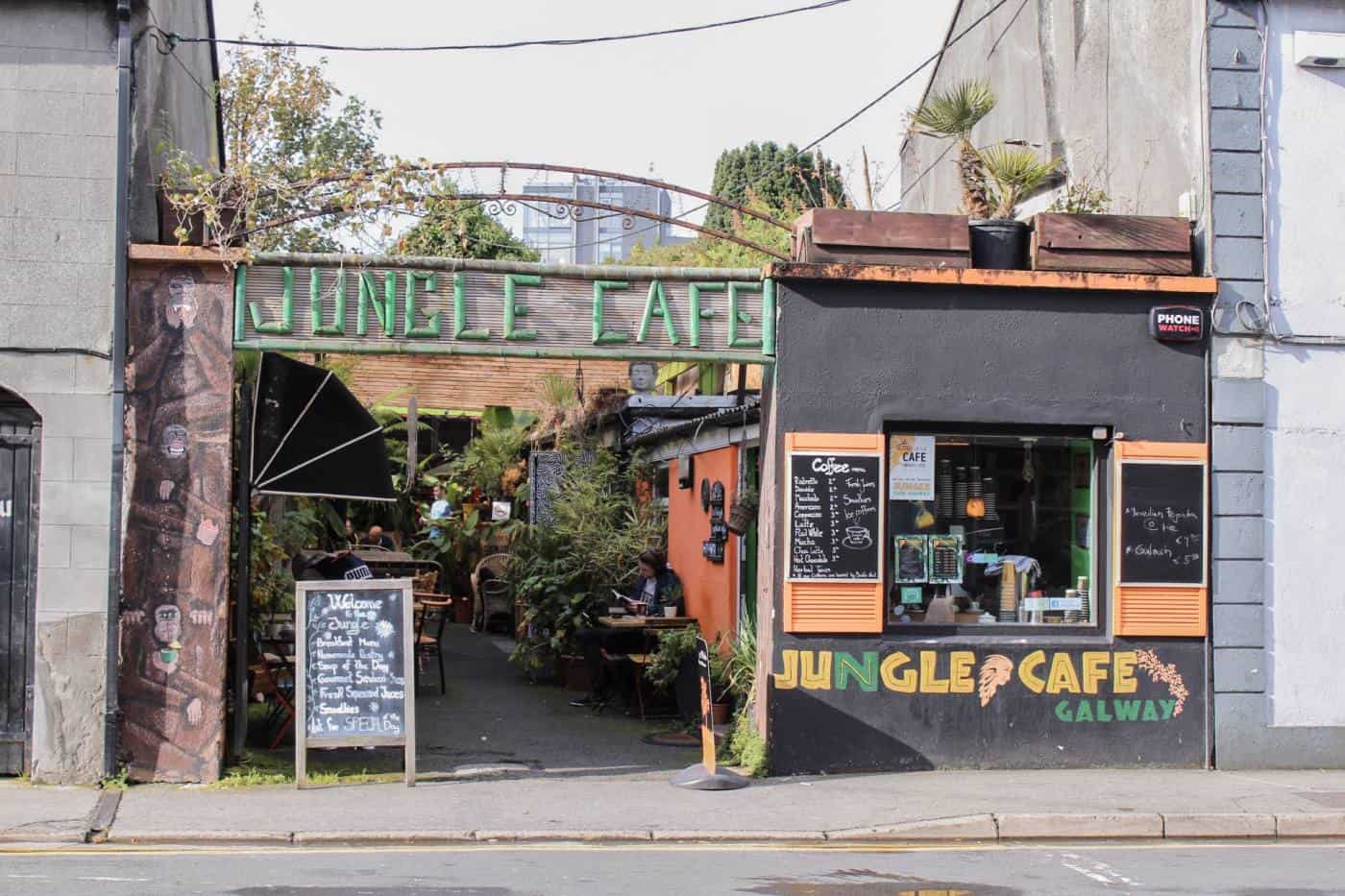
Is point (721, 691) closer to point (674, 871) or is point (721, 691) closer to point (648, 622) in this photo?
point (648, 622)

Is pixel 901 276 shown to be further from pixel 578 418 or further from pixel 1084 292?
pixel 578 418

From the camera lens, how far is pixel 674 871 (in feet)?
26.0

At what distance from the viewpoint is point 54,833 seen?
8516mm

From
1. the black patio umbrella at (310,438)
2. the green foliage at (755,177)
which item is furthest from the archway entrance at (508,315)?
the green foliage at (755,177)

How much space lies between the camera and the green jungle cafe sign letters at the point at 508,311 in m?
10.5

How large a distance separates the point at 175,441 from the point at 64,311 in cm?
119

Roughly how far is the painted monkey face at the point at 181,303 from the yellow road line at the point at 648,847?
3816 mm

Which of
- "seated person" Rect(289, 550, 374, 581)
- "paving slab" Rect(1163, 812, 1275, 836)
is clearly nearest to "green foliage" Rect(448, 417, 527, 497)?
"seated person" Rect(289, 550, 374, 581)

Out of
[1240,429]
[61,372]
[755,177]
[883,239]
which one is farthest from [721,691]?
[755,177]

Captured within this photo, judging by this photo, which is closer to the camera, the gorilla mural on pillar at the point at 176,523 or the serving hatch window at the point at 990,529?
the gorilla mural on pillar at the point at 176,523

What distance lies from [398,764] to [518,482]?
12.3 metres

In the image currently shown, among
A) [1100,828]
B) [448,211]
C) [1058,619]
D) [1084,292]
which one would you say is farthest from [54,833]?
[1084,292]

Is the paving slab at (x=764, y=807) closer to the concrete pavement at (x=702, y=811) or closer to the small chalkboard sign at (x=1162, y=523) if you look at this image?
the concrete pavement at (x=702, y=811)

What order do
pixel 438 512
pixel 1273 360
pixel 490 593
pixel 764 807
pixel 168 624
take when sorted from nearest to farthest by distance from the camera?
pixel 764 807 < pixel 168 624 < pixel 1273 360 < pixel 490 593 < pixel 438 512
